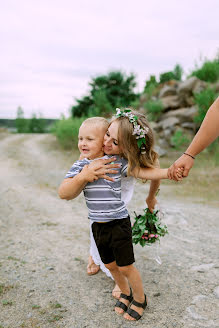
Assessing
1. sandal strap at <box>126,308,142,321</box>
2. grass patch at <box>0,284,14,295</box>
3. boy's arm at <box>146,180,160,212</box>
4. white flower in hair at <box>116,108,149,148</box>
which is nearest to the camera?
white flower in hair at <box>116,108,149,148</box>

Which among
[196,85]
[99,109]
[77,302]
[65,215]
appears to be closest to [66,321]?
[77,302]

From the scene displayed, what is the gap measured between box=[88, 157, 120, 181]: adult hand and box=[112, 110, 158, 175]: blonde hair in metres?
0.12

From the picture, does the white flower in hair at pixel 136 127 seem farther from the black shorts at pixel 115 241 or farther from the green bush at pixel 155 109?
the green bush at pixel 155 109

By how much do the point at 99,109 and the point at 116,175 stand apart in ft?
42.4

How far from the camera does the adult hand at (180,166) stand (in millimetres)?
2338

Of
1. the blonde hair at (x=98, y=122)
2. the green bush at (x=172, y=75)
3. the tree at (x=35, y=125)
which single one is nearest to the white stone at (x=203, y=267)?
the blonde hair at (x=98, y=122)

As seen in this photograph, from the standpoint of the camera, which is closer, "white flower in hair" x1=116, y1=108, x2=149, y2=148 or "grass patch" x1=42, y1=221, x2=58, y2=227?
"white flower in hair" x1=116, y1=108, x2=149, y2=148

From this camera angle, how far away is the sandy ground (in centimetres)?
254

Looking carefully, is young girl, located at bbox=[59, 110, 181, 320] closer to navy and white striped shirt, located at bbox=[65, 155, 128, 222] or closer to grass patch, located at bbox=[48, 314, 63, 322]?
navy and white striped shirt, located at bbox=[65, 155, 128, 222]

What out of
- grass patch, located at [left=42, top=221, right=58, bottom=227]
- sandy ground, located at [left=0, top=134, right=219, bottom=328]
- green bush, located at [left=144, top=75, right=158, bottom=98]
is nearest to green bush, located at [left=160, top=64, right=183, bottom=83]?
green bush, located at [left=144, top=75, right=158, bottom=98]

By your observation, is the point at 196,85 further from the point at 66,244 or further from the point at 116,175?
the point at 116,175

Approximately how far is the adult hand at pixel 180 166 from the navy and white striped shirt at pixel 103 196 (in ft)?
1.24

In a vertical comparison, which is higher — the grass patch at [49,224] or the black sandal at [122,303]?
the black sandal at [122,303]

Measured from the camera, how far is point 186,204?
5.93 metres
